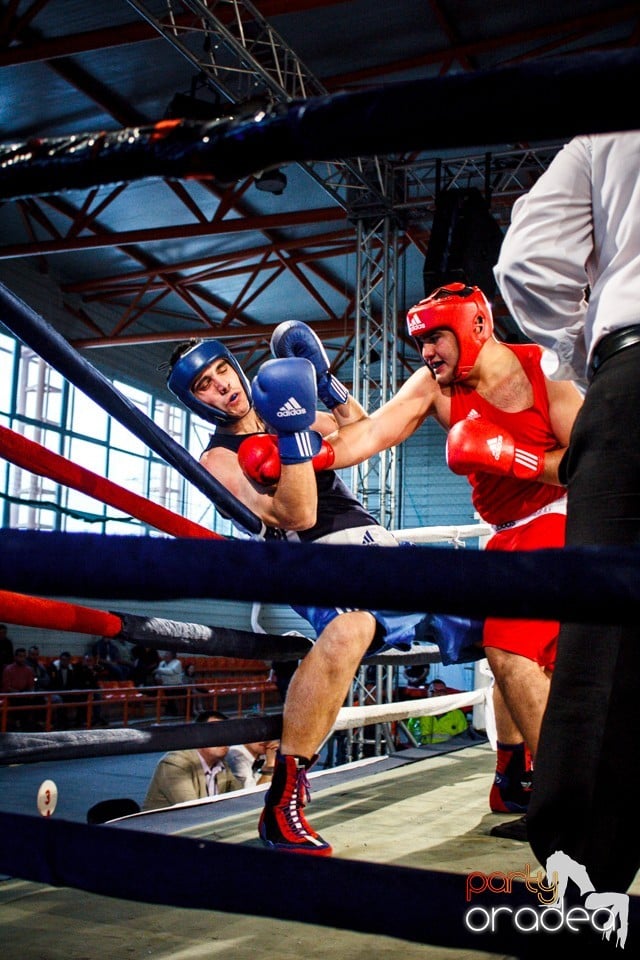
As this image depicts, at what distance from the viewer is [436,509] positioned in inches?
623

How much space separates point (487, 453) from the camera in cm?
202

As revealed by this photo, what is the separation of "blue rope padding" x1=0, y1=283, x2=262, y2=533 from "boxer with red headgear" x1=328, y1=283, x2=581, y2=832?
0.37m

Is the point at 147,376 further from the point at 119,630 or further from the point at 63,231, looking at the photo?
the point at 119,630

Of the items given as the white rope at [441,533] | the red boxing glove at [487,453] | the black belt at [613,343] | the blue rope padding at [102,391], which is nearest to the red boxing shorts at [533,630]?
the red boxing glove at [487,453]

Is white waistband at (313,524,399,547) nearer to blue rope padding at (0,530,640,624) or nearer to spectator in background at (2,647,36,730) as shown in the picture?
blue rope padding at (0,530,640,624)

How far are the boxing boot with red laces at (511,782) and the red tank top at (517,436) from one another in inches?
27.8

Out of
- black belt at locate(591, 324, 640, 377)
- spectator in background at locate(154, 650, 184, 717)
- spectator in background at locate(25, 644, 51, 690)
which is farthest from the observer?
spectator in background at locate(154, 650, 184, 717)

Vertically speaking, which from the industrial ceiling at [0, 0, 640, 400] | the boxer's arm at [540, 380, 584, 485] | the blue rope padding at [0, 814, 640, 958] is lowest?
the blue rope padding at [0, 814, 640, 958]

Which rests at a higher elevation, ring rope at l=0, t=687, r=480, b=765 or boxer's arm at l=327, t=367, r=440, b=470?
boxer's arm at l=327, t=367, r=440, b=470

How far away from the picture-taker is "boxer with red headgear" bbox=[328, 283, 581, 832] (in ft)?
6.89

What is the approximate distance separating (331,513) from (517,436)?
603mm

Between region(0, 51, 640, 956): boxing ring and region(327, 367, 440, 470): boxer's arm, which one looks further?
region(327, 367, 440, 470): boxer's arm

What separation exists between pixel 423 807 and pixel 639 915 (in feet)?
6.62

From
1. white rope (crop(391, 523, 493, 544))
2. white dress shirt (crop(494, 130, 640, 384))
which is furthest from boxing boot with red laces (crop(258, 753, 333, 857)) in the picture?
white rope (crop(391, 523, 493, 544))
